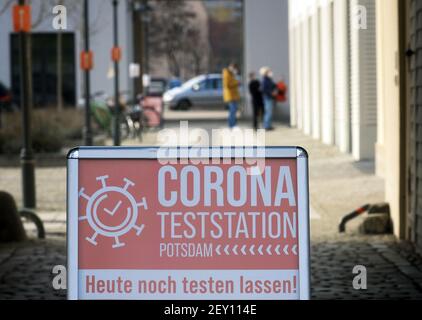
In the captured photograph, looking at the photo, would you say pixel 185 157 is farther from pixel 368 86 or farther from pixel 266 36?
pixel 266 36

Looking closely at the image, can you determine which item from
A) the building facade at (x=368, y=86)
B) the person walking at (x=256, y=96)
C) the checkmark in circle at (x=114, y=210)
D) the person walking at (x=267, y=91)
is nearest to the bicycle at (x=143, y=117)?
the person walking at (x=256, y=96)

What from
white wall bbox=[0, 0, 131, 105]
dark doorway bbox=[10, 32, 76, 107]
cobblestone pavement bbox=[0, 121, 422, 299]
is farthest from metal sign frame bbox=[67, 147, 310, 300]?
dark doorway bbox=[10, 32, 76, 107]

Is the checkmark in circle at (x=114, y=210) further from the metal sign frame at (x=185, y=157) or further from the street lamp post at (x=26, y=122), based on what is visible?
the street lamp post at (x=26, y=122)

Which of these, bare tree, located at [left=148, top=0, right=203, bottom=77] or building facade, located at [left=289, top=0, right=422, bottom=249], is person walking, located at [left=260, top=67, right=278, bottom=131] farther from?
bare tree, located at [left=148, top=0, right=203, bottom=77]

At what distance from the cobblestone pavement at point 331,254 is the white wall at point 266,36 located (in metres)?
30.0

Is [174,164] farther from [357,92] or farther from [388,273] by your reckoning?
[357,92]

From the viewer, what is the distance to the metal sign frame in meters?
5.51

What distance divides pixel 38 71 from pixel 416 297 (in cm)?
4537

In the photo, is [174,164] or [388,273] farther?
[388,273]

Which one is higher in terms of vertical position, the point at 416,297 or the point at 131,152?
the point at 131,152

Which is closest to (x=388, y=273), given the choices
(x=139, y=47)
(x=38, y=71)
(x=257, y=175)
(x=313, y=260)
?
(x=313, y=260)

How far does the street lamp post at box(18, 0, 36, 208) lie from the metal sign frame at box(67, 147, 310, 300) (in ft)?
34.5

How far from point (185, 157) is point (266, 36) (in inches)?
1789

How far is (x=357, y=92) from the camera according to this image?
24156 mm
